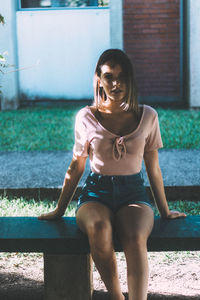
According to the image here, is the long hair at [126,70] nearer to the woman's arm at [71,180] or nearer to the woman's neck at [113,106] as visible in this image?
the woman's neck at [113,106]

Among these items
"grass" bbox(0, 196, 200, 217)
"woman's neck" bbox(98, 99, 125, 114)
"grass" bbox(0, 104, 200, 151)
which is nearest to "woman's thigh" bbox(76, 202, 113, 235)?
"woman's neck" bbox(98, 99, 125, 114)

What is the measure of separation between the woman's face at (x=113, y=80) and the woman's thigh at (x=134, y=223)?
0.62 meters

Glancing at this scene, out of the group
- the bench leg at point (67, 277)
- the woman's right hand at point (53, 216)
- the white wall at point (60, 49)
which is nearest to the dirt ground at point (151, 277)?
the bench leg at point (67, 277)

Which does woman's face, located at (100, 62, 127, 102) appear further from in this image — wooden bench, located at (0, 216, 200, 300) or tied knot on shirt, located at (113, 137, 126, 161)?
wooden bench, located at (0, 216, 200, 300)

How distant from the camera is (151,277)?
10.7ft

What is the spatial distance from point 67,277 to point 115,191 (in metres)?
0.56

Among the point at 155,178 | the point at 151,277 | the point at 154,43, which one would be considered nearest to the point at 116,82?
the point at 155,178

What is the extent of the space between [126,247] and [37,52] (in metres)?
11.0

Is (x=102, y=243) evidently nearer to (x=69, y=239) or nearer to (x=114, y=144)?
(x=69, y=239)

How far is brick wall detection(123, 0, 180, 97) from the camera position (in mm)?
11977

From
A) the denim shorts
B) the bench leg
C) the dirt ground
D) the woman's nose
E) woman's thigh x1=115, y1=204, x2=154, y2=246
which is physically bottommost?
the dirt ground

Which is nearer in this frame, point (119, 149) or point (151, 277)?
point (119, 149)

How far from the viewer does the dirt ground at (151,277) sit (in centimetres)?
301

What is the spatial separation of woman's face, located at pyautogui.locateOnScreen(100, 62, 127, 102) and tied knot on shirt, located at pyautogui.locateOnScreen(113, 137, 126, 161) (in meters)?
0.26
